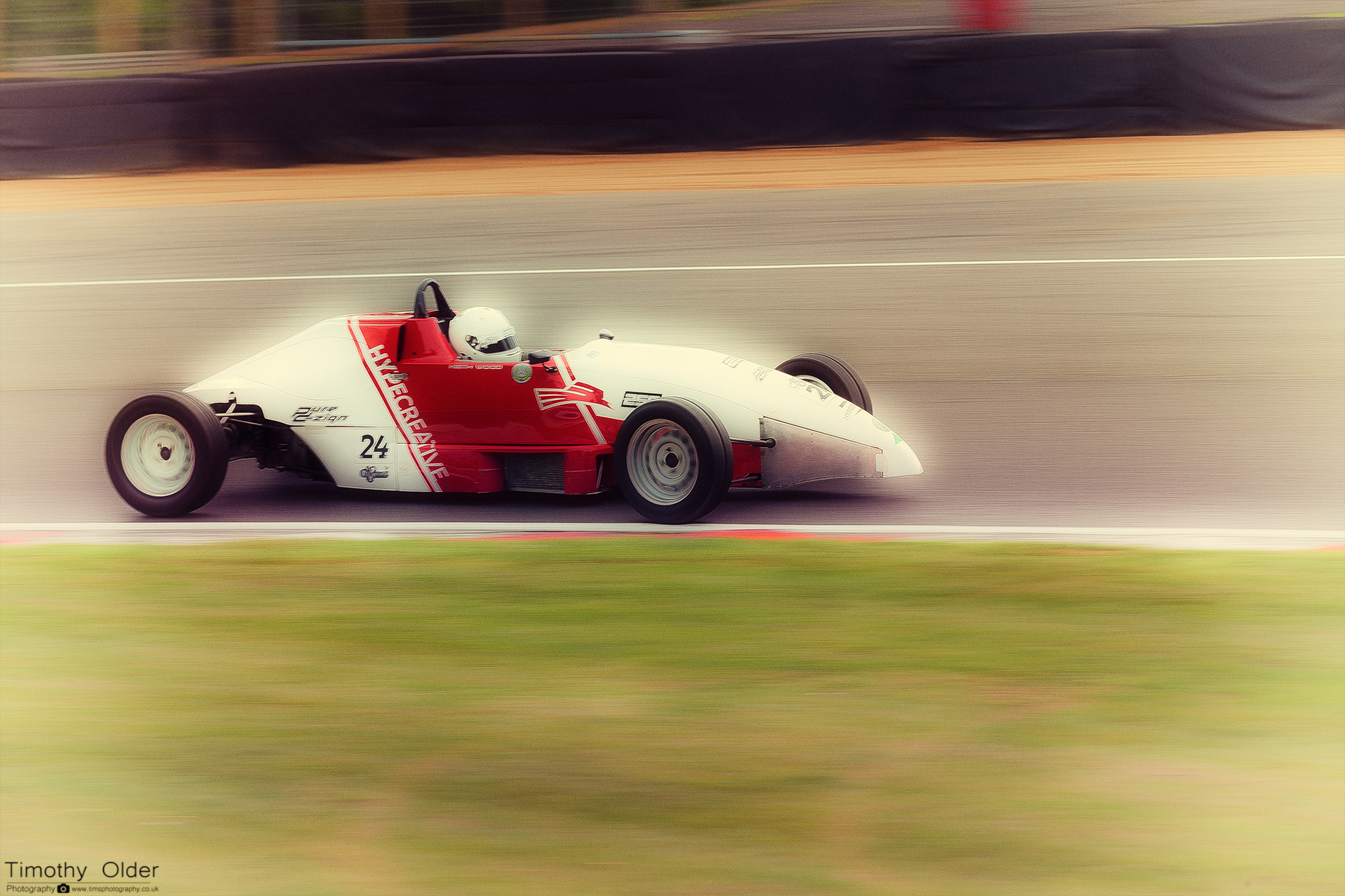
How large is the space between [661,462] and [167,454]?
7.98 ft

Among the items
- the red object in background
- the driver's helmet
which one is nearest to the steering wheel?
the driver's helmet

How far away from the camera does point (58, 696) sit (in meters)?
4.69

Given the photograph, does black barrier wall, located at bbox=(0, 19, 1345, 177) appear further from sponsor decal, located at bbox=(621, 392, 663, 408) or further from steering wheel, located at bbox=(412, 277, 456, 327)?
sponsor decal, located at bbox=(621, 392, 663, 408)

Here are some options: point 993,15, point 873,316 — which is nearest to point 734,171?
point 993,15

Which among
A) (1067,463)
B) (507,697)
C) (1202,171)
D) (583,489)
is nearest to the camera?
(507,697)

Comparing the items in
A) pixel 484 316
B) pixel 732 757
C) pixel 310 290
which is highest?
pixel 310 290

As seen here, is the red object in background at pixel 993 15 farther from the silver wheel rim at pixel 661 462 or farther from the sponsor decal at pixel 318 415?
the sponsor decal at pixel 318 415

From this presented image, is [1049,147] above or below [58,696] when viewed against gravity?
above

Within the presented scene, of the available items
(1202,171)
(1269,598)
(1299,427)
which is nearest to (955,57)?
(1202,171)

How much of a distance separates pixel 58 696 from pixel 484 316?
2.77 m

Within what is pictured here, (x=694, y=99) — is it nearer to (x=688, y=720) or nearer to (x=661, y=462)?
(x=661, y=462)

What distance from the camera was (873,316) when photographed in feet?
34.4

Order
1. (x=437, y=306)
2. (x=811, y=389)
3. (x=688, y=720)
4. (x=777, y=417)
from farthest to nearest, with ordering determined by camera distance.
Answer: (x=437, y=306), (x=811, y=389), (x=777, y=417), (x=688, y=720)

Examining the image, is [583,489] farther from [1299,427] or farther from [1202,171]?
[1202,171]
